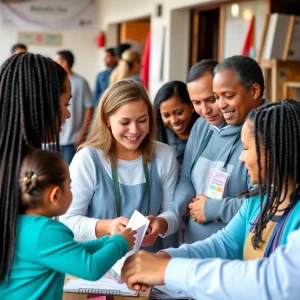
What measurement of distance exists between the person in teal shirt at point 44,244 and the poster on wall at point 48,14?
29.2 feet

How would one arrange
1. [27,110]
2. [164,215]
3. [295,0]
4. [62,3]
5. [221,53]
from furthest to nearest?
[62,3] → [221,53] → [295,0] → [164,215] → [27,110]

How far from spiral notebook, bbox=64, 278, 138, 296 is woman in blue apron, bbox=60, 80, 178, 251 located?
11.4 inches

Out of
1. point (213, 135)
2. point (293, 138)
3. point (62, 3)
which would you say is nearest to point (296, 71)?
point (213, 135)

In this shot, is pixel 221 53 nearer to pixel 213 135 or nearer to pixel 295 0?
pixel 295 0

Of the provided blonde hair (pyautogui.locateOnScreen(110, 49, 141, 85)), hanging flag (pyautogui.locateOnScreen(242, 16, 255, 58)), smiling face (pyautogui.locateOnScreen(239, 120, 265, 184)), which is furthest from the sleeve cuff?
blonde hair (pyautogui.locateOnScreen(110, 49, 141, 85))

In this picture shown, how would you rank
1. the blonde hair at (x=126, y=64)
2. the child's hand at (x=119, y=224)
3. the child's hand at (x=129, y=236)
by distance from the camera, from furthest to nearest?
the blonde hair at (x=126, y=64)
the child's hand at (x=119, y=224)
the child's hand at (x=129, y=236)

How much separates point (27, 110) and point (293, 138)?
0.73 metres

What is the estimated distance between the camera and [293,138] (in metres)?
1.54

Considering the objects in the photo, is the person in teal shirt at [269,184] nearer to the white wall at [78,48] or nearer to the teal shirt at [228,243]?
the teal shirt at [228,243]

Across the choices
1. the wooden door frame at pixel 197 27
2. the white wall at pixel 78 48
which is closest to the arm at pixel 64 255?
the wooden door frame at pixel 197 27

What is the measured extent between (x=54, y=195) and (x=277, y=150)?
59cm

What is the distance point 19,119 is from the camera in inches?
65.4

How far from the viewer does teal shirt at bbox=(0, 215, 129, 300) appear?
151 cm

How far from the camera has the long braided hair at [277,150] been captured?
5.04ft
